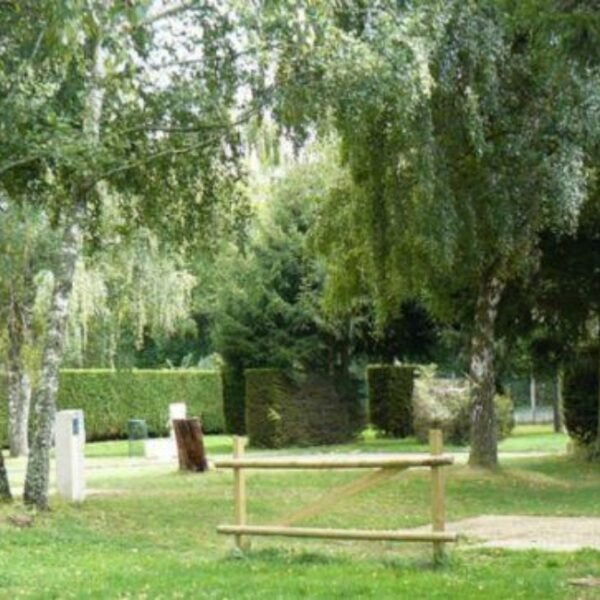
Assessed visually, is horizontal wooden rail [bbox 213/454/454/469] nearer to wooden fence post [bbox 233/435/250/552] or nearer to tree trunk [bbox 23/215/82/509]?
wooden fence post [bbox 233/435/250/552]

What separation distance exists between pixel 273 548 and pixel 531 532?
3.25m

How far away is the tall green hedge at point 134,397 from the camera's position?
3584 centimetres

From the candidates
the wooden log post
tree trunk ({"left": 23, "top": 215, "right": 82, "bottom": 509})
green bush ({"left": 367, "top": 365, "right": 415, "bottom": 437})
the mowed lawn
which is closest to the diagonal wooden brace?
the mowed lawn

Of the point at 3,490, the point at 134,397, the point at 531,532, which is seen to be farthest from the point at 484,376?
the point at 134,397

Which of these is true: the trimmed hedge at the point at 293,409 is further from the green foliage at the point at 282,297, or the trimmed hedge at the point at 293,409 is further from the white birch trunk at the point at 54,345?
the white birch trunk at the point at 54,345

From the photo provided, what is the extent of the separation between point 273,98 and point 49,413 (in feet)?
15.8

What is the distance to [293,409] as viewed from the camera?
31672 millimetres

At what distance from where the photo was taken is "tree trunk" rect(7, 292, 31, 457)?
30.2 m

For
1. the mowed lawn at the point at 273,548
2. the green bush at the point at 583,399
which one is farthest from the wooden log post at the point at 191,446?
the green bush at the point at 583,399

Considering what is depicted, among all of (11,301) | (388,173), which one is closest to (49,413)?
(388,173)

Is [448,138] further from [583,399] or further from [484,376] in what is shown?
[583,399]

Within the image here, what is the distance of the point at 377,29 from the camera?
45.6 feet

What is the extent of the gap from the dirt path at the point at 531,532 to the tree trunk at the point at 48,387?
199 inches

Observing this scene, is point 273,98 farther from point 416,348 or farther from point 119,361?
point 119,361
